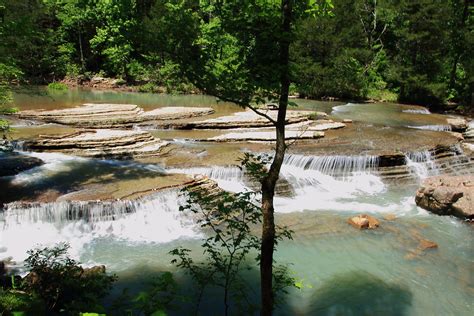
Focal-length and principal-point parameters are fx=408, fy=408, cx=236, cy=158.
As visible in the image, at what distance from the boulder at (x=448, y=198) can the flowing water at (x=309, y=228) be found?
0.95ft

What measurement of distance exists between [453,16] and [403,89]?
5449 mm

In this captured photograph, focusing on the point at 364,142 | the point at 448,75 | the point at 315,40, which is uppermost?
the point at 315,40

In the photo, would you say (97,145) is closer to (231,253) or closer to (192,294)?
(192,294)

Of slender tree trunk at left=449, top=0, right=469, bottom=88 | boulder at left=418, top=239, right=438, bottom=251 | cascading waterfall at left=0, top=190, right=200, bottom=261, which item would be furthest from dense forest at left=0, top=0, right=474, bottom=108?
boulder at left=418, top=239, right=438, bottom=251

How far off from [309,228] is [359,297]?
291 cm

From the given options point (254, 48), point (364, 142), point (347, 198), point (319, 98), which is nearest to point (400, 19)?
point (319, 98)

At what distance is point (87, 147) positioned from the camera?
13508 millimetres

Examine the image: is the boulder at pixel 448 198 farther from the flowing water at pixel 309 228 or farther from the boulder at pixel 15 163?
the boulder at pixel 15 163

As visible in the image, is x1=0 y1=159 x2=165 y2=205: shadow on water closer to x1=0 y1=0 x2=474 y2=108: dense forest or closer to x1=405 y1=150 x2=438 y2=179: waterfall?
x1=0 y1=0 x2=474 y2=108: dense forest

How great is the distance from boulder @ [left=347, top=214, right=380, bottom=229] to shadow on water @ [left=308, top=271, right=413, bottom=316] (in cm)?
215

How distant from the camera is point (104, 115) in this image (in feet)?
61.1

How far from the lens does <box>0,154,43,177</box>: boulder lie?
1137cm

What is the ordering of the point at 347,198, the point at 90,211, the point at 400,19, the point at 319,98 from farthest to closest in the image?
the point at 319,98
the point at 400,19
the point at 347,198
the point at 90,211

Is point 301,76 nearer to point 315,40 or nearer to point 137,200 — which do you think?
point 137,200
